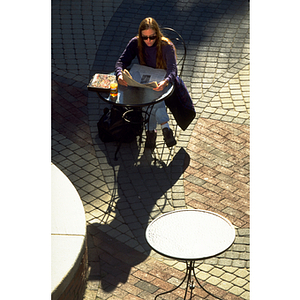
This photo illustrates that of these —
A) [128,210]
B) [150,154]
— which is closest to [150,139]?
[150,154]

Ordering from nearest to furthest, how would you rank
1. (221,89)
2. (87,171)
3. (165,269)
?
(165,269) < (87,171) < (221,89)

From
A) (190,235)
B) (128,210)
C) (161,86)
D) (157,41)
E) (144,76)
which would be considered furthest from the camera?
(144,76)

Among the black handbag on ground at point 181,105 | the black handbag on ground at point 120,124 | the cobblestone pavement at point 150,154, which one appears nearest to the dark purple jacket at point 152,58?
the black handbag on ground at point 181,105

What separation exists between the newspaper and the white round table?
2509 millimetres

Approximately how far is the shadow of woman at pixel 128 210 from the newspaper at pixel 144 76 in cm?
112

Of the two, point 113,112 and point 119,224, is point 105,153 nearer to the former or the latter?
point 113,112

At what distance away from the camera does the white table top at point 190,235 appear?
4.65 meters

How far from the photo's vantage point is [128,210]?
670cm

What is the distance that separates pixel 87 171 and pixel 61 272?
9.19ft

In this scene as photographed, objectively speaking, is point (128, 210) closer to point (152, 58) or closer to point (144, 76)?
point (144, 76)

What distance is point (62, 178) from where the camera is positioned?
20.4 feet

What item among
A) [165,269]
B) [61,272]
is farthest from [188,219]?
[61,272]

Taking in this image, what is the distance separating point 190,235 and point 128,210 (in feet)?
6.50

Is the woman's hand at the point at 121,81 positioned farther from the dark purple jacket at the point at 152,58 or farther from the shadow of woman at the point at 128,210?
the shadow of woman at the point at 128,210
